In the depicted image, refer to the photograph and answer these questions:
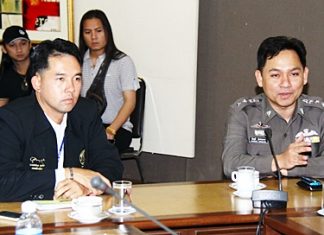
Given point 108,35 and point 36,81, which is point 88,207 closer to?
point 36,81

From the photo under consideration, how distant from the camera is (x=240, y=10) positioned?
15.6 feet

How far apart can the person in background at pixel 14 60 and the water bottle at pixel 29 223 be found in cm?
292

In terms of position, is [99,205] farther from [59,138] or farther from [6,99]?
[6,99]

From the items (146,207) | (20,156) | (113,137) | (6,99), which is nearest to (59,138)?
(20,156)

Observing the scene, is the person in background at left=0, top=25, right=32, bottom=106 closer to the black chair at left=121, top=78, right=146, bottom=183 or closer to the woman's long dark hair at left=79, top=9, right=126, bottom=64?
the woman's long dark hair at left=79, top=9, right=126, bottom=64

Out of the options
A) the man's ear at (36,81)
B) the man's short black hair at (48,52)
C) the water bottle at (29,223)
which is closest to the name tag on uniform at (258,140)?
the man's short black hair at (48,52)

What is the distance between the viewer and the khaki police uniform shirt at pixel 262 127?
9.97 ft

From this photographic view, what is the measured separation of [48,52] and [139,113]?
7.12ft

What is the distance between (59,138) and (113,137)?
1812 mm

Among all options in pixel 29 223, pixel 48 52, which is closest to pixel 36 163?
pixel 48 52

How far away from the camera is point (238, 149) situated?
119 inches

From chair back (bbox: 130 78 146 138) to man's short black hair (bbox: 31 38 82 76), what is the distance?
2.12 metres

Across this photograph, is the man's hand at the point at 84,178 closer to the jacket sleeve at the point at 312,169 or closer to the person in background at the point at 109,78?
the jacket sleeve at the point at 312,169

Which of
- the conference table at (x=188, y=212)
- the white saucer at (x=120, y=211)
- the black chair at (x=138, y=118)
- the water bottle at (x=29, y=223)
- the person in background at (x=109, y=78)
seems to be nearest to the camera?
the water bottle at (x=29, y=223)
